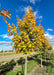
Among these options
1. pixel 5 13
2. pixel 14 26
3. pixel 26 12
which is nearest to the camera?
Result: pixel 5 13

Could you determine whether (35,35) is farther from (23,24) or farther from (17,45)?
(17,45)

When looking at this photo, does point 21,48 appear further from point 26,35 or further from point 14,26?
point 14,26

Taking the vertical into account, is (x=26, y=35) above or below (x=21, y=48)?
above

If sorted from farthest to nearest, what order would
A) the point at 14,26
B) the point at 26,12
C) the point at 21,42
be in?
the point at 26,12, the point at 14,26, the point at 21,42

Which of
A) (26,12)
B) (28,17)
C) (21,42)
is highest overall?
(26,12)

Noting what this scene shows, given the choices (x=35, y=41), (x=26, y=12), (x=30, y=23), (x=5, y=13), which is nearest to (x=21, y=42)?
(x=35, y=41)

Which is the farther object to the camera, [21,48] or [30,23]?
[30,23]

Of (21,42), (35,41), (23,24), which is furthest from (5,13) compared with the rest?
(35,41)

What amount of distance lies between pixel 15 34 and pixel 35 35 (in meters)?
1.73

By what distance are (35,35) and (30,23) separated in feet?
3.73

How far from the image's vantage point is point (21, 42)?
5.40 m

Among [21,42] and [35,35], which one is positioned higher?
[35,35]

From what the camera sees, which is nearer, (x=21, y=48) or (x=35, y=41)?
(x=21, y=48)

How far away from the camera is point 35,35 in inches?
238
